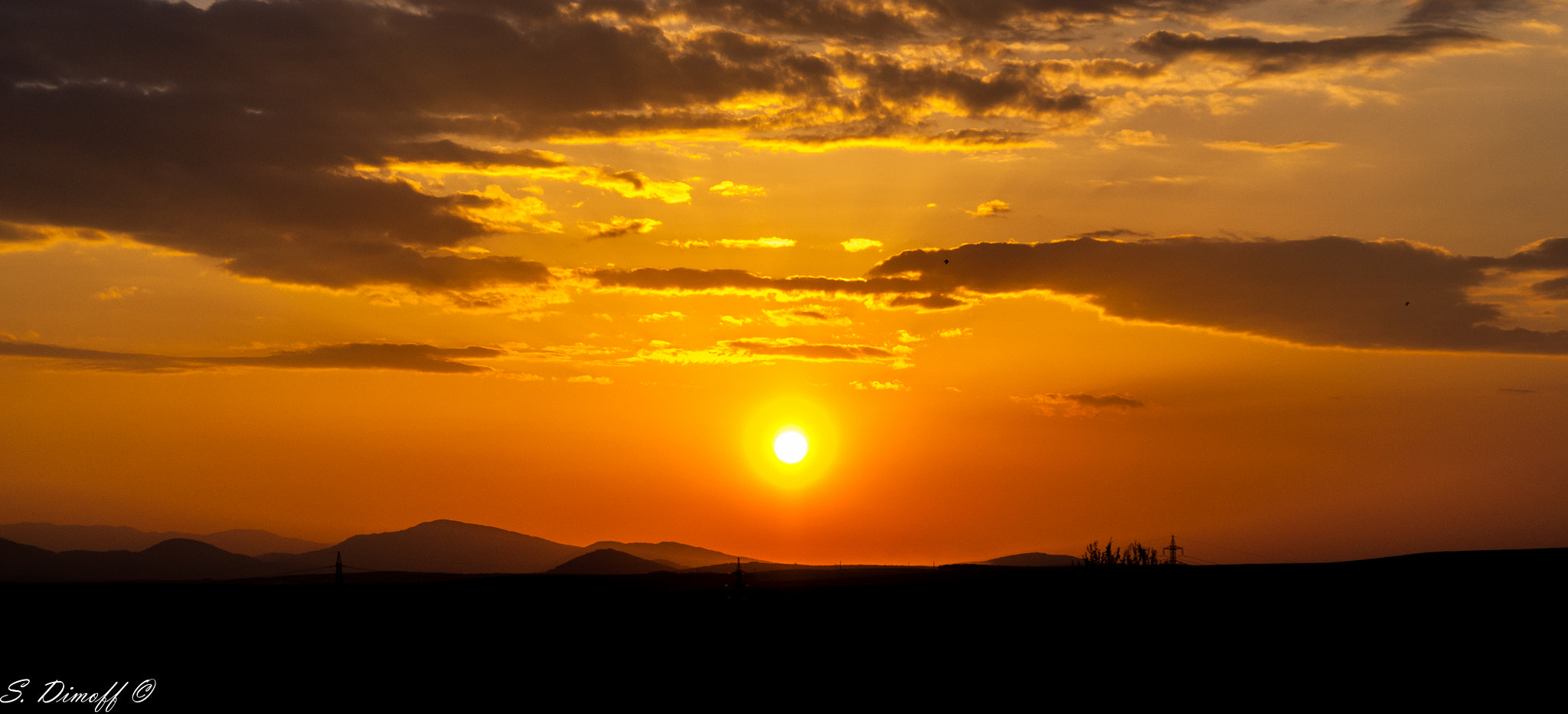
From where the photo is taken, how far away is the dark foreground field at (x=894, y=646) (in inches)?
1388

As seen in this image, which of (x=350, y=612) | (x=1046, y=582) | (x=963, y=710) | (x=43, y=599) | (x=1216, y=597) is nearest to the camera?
(x=963, y=710)

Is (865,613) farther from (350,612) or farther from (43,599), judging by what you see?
(43,599)

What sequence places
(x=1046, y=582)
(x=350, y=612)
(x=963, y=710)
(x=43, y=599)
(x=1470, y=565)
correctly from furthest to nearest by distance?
1. (x=43, y=599)
2. (x=1046, y=582)
3. (x=350, y=612)
4. (x=1470, y=565)
5. (x=963, y=710)

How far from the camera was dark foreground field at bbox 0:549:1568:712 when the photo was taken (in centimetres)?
3525

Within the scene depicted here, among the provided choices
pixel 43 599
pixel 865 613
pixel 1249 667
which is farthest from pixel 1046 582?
pixel 43 599

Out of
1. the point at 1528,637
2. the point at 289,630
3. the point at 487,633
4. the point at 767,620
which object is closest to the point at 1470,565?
the point at 1528,637

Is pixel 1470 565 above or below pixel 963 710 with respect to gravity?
above

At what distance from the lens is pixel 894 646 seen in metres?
42.8

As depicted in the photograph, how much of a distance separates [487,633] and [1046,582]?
33.1m

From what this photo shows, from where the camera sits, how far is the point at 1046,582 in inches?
2699

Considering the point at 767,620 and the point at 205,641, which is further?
the point at 767,620

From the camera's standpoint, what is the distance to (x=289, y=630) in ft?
176

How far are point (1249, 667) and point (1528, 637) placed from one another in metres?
8.95

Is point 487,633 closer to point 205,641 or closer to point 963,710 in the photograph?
point 205,641
